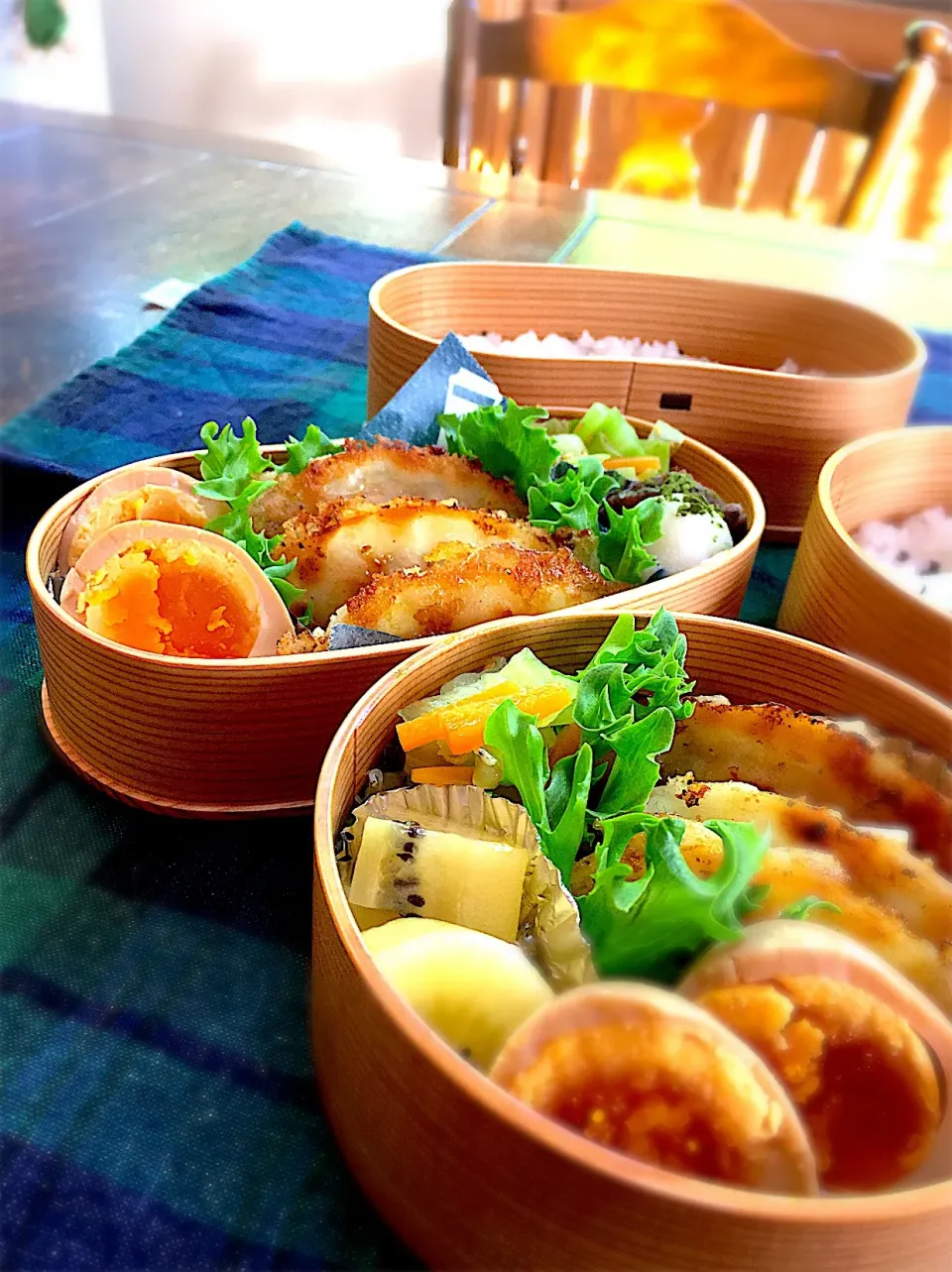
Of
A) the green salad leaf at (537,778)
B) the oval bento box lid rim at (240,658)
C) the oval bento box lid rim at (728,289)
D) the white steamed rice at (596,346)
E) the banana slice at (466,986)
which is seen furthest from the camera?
the white steamed rice at (596,346)

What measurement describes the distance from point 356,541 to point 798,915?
22.9 inches

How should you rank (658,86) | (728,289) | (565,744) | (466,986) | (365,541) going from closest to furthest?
(466,986) → (565,744) → (365,541) → (728,289) → (658,86)

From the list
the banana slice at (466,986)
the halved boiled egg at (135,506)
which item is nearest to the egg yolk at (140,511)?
the halved boiled egg at (135,506)

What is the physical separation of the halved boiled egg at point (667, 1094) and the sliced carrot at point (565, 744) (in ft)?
1.05

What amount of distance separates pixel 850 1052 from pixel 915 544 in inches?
36.7

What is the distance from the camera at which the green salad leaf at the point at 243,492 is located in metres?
1.04

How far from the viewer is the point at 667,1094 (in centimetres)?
54

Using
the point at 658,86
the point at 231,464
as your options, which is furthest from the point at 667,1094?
the point at 658,86

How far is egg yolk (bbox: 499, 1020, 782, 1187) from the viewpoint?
0.54m

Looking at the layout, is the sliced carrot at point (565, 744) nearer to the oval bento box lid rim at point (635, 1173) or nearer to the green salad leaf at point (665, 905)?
the green salad leaf at point (665, 905)

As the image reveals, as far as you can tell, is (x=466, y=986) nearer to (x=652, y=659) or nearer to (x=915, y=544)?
(x=652, y=659)

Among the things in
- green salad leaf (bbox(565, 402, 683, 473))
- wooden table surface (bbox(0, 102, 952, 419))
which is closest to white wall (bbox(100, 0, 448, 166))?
wooden table surface (bbox(0, 102, 952, 419))

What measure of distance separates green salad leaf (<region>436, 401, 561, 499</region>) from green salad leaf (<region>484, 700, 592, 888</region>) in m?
0.51

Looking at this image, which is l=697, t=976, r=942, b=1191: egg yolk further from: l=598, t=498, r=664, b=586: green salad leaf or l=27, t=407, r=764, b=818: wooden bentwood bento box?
l=598, t=498, r=664, b=586: green salad leaf
